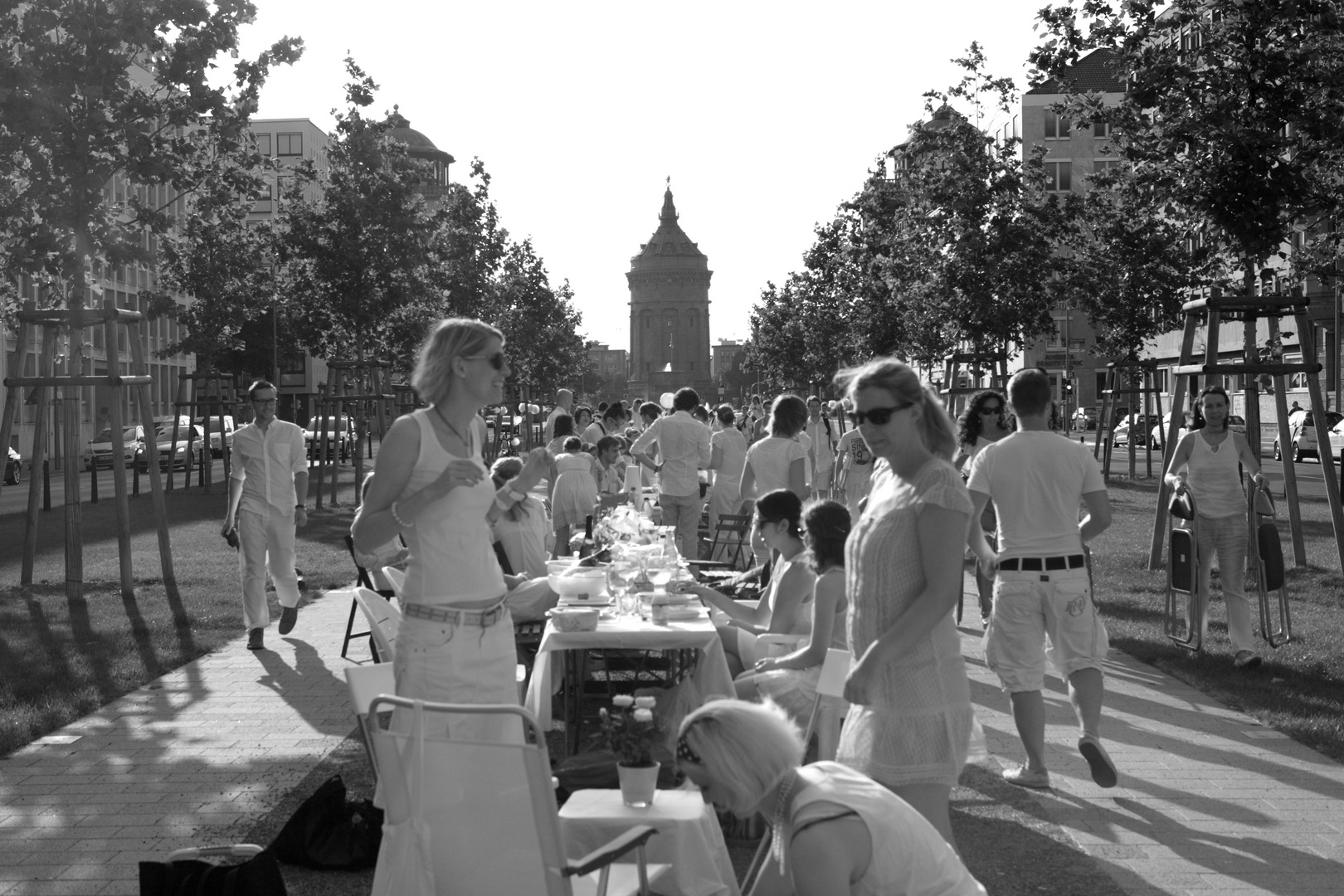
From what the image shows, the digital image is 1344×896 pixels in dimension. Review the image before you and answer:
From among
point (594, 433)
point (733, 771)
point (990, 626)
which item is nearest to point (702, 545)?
point (594, 433)

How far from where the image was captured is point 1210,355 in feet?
44.1

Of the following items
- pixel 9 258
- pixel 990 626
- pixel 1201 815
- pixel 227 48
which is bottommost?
pixel 1201 815

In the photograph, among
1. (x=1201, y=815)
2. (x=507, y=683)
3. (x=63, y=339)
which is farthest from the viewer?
(x=63, y=339)

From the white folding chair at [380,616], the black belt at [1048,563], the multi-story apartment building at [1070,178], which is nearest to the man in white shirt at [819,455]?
the white folding chair at [380,616]

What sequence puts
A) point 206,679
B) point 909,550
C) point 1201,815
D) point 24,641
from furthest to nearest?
point 24,641, point 206,679, point 1201,815, point 909,550

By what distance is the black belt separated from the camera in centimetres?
732

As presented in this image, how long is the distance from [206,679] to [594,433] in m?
11.6

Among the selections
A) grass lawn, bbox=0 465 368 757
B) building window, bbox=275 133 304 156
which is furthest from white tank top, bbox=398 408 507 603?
building window, bbox=275 133 304 156

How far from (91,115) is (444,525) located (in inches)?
466

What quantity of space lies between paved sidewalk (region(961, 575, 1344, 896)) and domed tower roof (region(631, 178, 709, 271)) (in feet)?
597

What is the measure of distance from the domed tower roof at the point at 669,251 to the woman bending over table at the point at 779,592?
183m

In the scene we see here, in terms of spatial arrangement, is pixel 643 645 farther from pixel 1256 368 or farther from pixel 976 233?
pixel 976 233

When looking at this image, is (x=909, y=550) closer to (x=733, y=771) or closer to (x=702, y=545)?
(x=733, y=771)

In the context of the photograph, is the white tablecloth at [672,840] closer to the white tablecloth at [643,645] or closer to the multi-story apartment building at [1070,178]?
the white tablecloth at [643,645]
